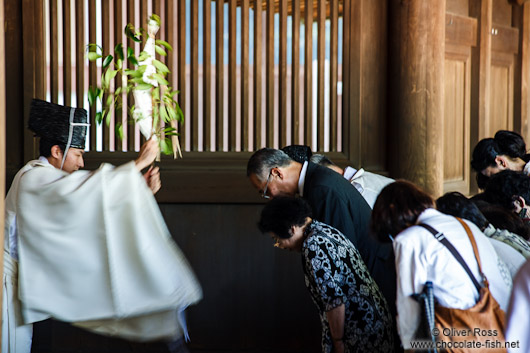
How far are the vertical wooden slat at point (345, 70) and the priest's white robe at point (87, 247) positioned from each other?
194 cm

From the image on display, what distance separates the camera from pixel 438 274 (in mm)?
2479

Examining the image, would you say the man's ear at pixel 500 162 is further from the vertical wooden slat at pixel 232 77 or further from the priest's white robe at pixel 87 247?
the priest's white robe at pixel 87 247

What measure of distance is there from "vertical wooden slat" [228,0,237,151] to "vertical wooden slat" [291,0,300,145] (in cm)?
42

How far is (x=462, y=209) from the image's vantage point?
3119 mm

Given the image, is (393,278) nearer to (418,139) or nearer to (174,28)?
(418,139)

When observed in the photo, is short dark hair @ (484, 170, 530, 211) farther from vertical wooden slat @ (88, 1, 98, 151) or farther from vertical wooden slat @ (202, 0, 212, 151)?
vertical wooden slat @ (88, 1, 98, 151)

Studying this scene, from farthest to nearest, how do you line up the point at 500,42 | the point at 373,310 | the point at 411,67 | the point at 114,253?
the point at 500,42 → the point at 411,67 → the point at 114,253 → the point at 373,310

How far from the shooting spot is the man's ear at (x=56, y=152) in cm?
391

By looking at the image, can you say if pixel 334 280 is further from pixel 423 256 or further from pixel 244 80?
pixel 244 80

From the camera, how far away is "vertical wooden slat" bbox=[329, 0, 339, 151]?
5.25m

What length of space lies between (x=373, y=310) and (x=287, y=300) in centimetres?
218

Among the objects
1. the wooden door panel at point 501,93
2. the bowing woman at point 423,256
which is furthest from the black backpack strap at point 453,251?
the wooden door panel at point 501,93

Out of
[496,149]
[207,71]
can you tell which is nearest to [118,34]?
[207,71]

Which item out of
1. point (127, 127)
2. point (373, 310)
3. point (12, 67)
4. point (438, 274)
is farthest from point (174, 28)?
point (438, 274)
